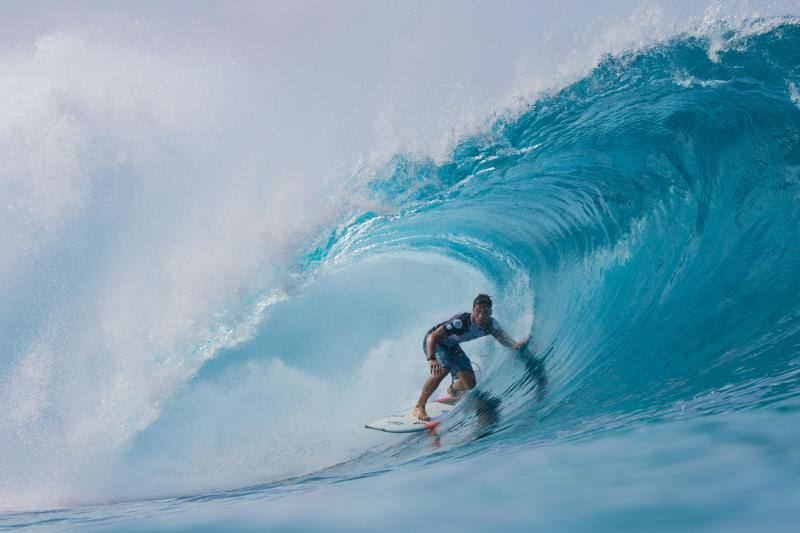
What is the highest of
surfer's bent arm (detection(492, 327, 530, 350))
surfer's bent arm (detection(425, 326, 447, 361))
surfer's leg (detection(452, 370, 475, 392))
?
surfer's bent arm (detection(425, 326, 447, 361))

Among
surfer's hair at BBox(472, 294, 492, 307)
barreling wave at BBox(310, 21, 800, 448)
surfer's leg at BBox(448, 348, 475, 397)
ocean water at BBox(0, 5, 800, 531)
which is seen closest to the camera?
barreling wave at BBox(310, 21, 800, 448)

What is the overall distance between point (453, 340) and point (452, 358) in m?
0.28

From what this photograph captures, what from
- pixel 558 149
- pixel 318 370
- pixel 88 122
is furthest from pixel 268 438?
pixel 88 122

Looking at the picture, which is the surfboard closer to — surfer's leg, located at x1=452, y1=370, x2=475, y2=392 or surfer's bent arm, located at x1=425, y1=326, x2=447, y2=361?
surfer's leg, located at x1=452, y1=370, x2=475, y2=392

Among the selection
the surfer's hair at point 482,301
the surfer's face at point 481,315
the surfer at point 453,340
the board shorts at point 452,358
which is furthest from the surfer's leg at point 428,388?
the surfer's hair at point 482,301

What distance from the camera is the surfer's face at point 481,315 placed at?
253 inches

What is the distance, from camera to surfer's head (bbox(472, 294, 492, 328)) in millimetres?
6406

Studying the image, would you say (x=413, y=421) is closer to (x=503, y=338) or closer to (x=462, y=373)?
(x=462, y=373)

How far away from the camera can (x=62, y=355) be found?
8.67 meters

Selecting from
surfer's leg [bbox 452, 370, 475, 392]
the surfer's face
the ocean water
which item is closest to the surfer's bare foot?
the ocean water

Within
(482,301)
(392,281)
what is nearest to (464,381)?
(482,301)

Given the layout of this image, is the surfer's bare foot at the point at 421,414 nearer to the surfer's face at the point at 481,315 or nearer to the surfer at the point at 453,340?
the surfer at the point at 453,340

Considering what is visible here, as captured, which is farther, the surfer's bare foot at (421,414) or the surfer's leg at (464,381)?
the surfer's leg at (464,381)

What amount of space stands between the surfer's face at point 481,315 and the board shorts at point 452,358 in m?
0.45
